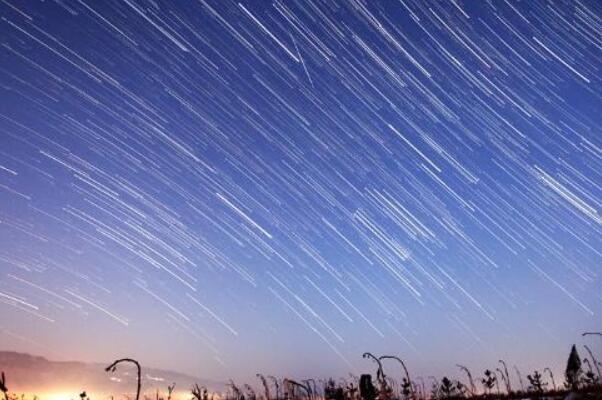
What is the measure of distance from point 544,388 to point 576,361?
125ft

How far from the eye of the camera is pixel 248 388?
64.3 metres

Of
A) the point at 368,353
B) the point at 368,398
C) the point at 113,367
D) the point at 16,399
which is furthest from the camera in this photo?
the point at 16,399

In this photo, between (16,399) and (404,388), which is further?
(404,388)

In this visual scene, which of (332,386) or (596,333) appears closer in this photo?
(596,333)

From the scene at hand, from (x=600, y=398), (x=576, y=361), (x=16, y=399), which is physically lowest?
(x=600, y=398)

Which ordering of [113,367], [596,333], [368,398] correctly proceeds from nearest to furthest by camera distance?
[113,367], [368,398], [596,333]

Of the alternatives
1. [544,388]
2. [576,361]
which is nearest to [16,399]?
[576,361]

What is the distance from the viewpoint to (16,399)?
121ft

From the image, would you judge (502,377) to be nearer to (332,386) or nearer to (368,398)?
(332,386)

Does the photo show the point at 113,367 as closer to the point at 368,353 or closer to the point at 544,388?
the point at 368,353

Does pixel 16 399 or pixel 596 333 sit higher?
pixel 16 399

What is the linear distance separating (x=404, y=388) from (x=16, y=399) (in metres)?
38.6

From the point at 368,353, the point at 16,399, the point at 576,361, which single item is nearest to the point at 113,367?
the point at 368,353

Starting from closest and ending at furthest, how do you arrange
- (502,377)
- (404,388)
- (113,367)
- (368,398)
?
(113,367) → (368,398) → (404,388) → (502,377)
